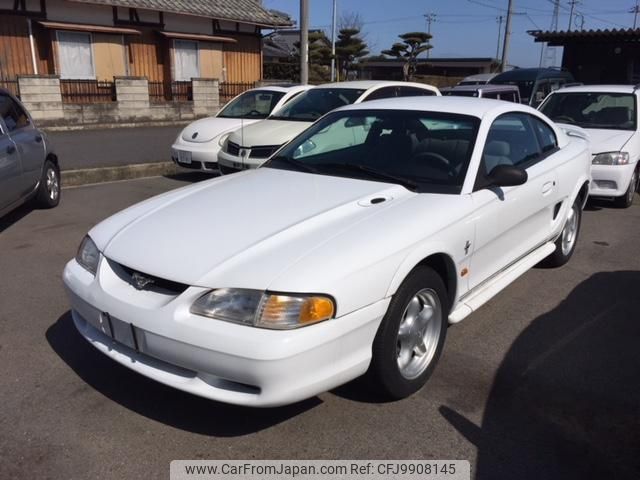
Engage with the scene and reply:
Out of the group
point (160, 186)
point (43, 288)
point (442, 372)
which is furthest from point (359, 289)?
point (160, 186)

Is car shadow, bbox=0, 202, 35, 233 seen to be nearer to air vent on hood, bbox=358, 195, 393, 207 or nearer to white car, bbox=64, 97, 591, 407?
white car, bbox=64, 97, 591, 407

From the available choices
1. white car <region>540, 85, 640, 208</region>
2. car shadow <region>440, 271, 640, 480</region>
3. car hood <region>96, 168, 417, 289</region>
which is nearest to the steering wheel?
car hood <region>96, 168, 417, 289</region>

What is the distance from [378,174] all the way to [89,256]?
181cm

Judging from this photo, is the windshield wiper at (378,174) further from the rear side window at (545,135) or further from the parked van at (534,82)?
the parked van at (534,82)

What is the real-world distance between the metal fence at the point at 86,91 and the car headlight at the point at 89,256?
54.9 feet

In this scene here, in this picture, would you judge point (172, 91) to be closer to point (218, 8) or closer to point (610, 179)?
point (218, 8)

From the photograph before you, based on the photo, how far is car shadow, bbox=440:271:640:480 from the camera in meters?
2.67

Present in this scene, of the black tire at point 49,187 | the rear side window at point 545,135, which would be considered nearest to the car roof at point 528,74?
the rear side window at point 545,135

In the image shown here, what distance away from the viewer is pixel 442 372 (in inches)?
136

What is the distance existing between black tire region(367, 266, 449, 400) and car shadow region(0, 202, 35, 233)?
5.13 metres

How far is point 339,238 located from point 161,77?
67.5 feet

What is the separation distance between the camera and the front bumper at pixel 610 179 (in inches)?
289

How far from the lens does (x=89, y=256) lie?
127 inches

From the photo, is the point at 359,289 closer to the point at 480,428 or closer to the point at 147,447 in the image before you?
the point at 480,428
